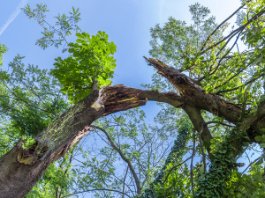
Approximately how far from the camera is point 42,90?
748 centimetres

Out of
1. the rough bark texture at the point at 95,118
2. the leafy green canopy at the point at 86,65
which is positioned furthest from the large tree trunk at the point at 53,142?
the leafy green canopy at the point at 86,65

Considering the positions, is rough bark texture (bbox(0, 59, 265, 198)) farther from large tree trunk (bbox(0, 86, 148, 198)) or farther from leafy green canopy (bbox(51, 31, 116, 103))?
leafy green canopy (bbox(51, 31, 116, 103))

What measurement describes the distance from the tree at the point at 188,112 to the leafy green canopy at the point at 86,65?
0.09 meters

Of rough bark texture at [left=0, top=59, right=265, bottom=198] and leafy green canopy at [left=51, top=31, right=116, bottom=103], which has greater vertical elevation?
leafy green canopy at [left=51, top=31, right=116, bottom=103]

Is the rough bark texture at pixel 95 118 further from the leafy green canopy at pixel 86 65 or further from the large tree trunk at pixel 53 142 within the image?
the leafy green canopy at pixel 86 65

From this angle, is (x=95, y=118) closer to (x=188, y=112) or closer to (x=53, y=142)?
(x=53, y=142)

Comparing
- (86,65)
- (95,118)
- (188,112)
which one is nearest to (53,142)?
(95,118)

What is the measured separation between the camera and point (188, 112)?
6707mm

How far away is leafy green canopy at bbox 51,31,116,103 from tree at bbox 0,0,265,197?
9 cm

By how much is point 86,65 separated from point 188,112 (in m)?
2.15

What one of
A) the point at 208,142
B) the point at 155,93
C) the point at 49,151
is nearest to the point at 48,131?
the point at 49,151

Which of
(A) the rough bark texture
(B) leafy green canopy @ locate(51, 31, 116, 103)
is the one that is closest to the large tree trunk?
(A) the rough bark texture

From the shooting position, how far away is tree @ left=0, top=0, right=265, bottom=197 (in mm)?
4531

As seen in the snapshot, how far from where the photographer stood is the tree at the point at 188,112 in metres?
4.53
